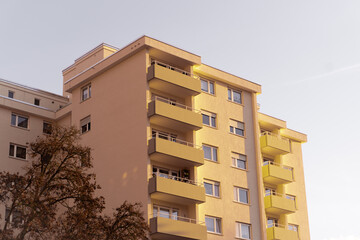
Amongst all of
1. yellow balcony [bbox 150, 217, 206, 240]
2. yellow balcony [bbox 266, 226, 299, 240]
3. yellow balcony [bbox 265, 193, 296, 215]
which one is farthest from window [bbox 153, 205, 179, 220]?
yellow balcony [bbox 265, 193, 296, 215]

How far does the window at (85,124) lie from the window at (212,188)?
405 inches

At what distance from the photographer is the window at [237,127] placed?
193 feet

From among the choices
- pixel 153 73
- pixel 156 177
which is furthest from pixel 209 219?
pixel 153 73

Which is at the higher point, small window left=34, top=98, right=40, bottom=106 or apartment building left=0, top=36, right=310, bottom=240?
small window left=34, top=98, right=40, bottom=106

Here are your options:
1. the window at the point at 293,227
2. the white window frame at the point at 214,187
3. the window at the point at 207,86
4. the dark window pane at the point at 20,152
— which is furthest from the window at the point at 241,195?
the dark window pane at the point at 20,152

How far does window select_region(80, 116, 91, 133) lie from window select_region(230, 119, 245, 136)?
1134cm

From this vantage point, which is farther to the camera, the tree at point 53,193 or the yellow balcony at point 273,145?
the yellow balcony at point 273,145

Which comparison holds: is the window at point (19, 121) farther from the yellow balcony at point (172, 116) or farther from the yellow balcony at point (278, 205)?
the yellow balcony at point (278, 205)

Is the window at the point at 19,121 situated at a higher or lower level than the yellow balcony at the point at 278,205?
higher

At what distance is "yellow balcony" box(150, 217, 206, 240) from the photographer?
1923 inches

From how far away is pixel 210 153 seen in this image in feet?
184

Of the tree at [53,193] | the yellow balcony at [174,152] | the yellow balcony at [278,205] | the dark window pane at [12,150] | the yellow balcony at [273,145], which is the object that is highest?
the yellow balcony at [273,145]

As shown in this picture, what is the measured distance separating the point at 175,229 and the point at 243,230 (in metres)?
8.11

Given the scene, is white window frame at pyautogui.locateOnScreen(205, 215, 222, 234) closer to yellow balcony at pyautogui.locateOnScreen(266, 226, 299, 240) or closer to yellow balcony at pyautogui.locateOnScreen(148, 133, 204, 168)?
yellow balcony at pyautogui.locateOnScreen(148, 133, 204, 168)
